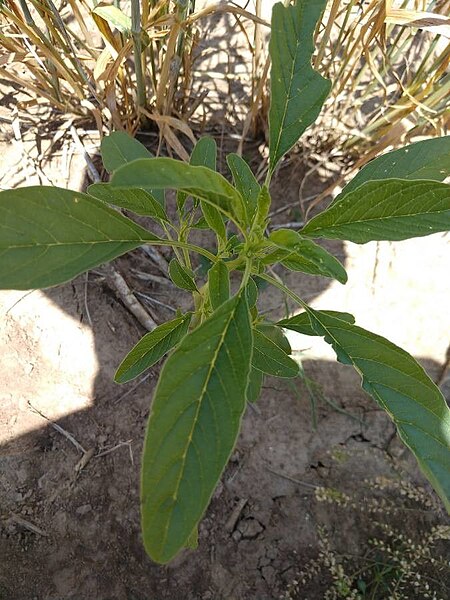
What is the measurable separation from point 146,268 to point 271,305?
0.50 m

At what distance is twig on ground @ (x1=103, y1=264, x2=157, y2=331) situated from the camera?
6.40ft

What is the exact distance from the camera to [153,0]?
1.71 m

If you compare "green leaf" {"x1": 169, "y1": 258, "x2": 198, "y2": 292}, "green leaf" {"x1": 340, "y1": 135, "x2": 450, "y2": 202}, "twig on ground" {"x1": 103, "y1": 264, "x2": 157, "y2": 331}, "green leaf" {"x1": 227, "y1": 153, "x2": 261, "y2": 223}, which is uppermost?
"green leaf" {"x1": 340, "y1": 135, "x2": 450, "y2": 202}

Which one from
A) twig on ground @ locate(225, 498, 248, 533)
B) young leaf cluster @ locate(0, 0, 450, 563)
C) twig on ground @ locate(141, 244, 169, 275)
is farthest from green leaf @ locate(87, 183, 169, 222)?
twig on ground @ locate(225, 498, 248, 533)

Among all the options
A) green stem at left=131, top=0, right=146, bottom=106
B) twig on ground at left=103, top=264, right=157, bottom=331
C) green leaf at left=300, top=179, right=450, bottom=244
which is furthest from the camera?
twig on ground at left=103, top=264, right=157, bottom=331

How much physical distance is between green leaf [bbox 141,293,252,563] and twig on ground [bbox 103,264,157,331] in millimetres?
→ 1108

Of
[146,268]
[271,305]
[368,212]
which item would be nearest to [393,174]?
[368,212]

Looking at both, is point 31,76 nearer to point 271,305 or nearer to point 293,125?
point 271,305

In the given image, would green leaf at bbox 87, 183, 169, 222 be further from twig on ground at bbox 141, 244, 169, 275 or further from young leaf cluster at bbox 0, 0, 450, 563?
twig on ground at bbox 141, 244, 169, 275

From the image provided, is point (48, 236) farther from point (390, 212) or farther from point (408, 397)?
point (408, 397)

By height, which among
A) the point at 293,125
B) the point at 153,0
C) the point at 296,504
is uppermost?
the point at 153,0

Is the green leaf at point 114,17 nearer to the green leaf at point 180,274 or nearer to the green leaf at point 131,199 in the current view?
the green leaf at point 131,199

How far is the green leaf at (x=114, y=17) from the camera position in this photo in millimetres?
1498

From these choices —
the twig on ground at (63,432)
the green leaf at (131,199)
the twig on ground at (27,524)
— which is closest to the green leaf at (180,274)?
the green leaf at (131,199)
